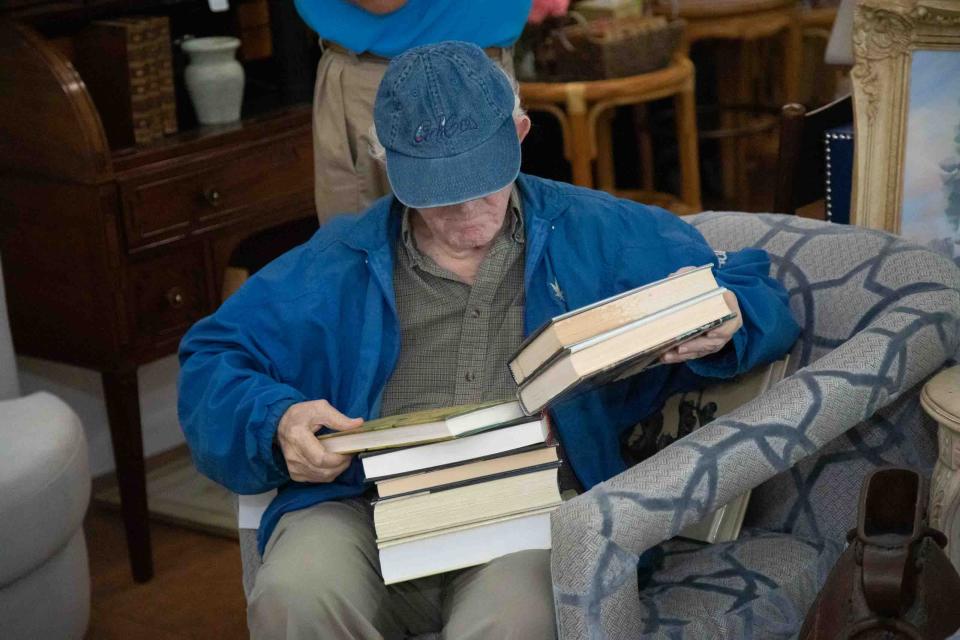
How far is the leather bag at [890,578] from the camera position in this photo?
154 cm

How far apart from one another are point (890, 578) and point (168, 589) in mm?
1901

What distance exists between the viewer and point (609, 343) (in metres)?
1.57

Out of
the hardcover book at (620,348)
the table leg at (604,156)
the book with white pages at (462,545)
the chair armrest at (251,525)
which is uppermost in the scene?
the hardcover book at (620,348)

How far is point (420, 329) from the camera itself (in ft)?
6.36

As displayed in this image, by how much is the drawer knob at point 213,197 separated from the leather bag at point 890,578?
180cm

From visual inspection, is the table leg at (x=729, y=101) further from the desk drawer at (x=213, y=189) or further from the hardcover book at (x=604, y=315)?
the hardcover book at (x=604, y=315)

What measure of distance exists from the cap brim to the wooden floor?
53.2 inches

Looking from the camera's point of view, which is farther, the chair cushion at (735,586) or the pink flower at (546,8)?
the pink flower at (546,8)

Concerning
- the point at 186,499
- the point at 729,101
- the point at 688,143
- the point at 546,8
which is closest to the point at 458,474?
the point at 186,499

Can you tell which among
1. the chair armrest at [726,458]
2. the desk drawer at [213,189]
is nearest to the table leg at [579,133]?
the desk drawer at [213,189]

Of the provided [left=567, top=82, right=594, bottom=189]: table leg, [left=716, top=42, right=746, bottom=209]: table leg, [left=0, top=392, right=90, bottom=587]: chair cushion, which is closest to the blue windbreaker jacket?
[left=0, top=392, right=90, bottom=587]: chair cushion

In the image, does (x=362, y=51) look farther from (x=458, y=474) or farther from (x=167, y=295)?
(x=458, y=474)

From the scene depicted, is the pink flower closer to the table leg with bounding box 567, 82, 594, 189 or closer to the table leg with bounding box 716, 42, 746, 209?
the table leg with bounding box 567, 82, 594, 189

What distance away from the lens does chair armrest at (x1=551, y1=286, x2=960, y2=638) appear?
5.08 feet
